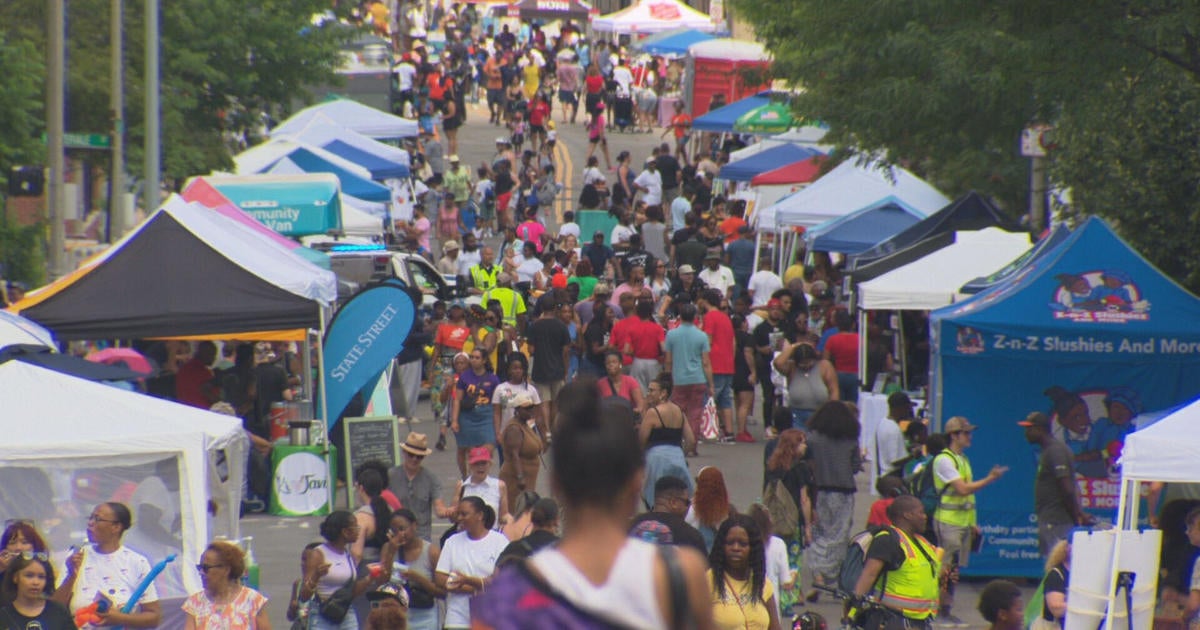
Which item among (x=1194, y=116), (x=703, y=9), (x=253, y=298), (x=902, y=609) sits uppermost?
(x=703, y=9)

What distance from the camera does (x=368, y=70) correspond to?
157 feet

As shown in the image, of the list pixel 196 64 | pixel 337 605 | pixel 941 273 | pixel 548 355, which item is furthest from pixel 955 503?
pixel 196 64

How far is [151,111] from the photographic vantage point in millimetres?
24141

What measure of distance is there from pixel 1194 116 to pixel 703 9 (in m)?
51.3

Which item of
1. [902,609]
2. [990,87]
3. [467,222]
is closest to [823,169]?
[467,222]

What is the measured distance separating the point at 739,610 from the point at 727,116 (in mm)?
29339

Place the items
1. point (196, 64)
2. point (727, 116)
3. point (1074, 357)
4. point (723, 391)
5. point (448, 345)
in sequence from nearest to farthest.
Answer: point (1074, 357) < point (448, 345) < point (723, 391) < point (196, 64) < point (727, 116)

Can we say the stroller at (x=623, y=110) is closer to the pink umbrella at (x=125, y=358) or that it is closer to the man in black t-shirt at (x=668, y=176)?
the man in black t-shirt at (x=668, y=176)

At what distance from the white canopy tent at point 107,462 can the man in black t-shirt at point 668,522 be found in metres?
3.18

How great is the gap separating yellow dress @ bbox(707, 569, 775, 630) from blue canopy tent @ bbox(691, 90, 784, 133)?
2846cm

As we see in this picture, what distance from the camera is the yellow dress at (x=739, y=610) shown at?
328 inches

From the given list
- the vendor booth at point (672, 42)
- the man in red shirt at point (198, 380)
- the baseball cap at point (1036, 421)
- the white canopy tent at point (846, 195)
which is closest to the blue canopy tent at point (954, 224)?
the white canopy tent at point (846, 195)

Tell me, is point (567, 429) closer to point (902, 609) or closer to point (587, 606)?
point (587, 606)

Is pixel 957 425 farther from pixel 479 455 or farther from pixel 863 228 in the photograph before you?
pixel 863 228
